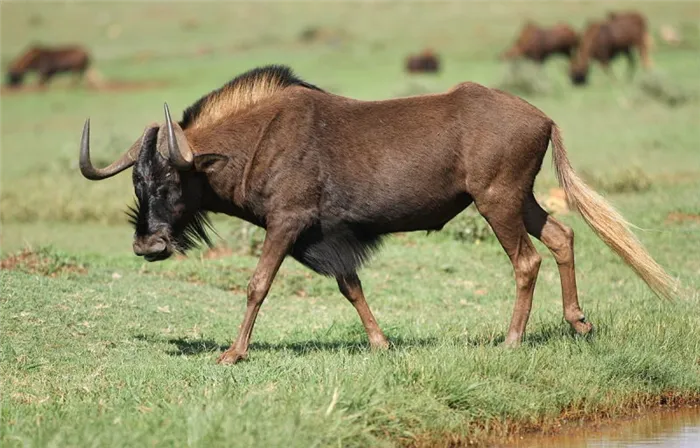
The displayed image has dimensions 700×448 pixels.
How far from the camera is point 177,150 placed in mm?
7793

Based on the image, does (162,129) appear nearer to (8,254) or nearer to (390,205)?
(390,205)

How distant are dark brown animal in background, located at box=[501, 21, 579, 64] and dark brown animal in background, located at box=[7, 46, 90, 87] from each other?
13.5 m

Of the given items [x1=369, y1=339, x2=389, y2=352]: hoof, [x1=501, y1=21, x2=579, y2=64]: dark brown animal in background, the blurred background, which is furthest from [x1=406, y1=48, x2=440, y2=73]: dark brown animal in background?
[x1=369, y1=339, x2=389, y2=352]: hoof

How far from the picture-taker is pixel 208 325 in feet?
30.2

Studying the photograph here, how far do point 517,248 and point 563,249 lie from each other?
37 centimetres

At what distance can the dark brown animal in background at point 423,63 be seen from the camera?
34969 millimetres

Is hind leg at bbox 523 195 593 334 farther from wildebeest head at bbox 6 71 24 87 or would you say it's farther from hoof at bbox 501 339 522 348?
wildebeest head at bbox 6 71 24 87

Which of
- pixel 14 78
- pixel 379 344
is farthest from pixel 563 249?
pixel 14 78

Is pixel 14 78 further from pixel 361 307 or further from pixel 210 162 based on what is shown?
pixel 361 307

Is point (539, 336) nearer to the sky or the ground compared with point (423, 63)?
nearer to the sky

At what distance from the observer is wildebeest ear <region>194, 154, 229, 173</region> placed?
26.3 feet

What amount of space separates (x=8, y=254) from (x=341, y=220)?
13.9 ft

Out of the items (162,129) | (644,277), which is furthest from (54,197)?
(644,277)

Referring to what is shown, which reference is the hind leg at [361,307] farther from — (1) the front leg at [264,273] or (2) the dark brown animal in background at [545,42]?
(2) the dark brown animal in background at [545,42]
